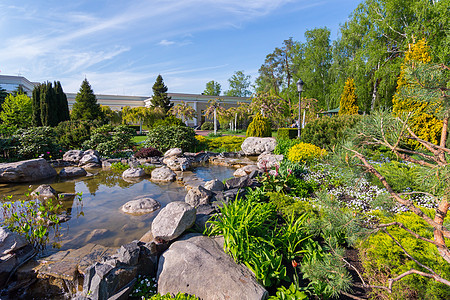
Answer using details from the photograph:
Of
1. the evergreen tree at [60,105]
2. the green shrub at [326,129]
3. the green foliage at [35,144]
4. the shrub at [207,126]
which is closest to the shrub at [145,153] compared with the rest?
the green foliage at [35,144]

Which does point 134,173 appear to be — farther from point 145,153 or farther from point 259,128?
point 259,128

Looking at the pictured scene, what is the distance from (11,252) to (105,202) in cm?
275

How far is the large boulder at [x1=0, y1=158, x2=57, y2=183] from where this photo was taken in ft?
25.5

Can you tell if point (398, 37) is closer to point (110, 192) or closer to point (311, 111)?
point (311, 111)

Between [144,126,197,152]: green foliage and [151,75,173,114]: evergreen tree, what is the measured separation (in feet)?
69.3

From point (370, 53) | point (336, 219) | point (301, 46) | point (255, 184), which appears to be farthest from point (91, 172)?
point (301, 46)

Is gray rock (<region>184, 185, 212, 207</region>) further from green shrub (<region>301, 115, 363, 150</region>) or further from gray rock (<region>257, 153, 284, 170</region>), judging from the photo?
green shrub (<region>301, 115, 363, 150</region>)

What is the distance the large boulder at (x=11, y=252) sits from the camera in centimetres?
311

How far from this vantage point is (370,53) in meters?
18.7

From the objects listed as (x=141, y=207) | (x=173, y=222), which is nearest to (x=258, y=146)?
(x=141, y=207)

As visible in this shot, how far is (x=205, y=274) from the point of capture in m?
2.70

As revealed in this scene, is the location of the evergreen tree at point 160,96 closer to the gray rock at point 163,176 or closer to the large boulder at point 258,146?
the large boulder at point 258,146

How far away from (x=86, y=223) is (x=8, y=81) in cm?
4560

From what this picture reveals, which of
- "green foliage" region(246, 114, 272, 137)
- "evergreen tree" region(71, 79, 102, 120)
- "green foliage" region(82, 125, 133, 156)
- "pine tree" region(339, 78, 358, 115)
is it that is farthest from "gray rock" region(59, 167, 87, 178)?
"pine tree" region(339, 78, 358, 115)
